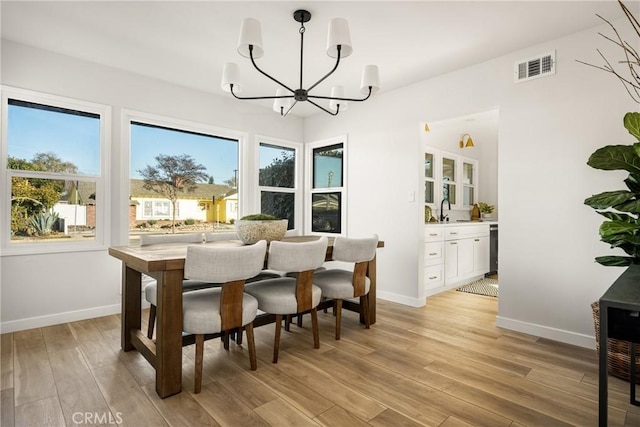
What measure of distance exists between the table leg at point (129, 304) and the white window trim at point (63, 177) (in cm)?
117

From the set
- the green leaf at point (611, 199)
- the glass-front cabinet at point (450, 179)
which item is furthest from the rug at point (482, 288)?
the green leaf at point (611, 199)

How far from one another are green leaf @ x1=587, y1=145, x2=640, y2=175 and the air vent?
128 cm

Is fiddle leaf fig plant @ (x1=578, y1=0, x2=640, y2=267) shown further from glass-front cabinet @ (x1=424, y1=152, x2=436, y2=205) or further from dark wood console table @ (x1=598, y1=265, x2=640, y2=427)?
glass-front cabinet @ (x1=424, y1=152, x2=436, y2=205)

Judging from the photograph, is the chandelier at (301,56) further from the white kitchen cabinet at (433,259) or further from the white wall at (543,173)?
the white kitchen cabinet at (433,259)

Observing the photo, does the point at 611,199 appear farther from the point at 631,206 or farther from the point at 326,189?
the point at 326,189

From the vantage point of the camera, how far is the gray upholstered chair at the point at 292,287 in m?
2.25

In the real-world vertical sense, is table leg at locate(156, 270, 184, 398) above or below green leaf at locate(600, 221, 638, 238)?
below

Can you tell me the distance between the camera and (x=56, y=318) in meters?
3.06

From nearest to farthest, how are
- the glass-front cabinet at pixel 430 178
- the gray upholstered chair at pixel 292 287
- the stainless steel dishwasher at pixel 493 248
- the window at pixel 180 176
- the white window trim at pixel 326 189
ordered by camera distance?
the gray upholstered chair at pixel 292 287, the window at pixel 180 176, the white window trim at pixel 326 189, the glass-front cabinet at pixel 430 178, the stainless steel dishwasher at pixel 493 248

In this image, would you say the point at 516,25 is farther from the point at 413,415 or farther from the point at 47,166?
the point at 47,166

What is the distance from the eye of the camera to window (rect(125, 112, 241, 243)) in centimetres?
365

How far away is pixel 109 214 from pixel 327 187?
109 inches

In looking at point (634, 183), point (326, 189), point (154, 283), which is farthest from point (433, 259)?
point (154, 283)

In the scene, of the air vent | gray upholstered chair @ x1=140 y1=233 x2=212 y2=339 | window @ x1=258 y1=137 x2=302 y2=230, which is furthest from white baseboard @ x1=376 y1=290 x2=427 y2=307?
the air vent
